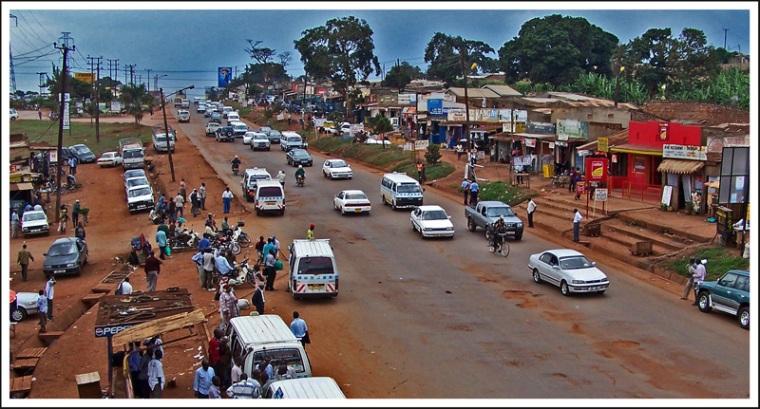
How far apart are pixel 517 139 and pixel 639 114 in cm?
1069

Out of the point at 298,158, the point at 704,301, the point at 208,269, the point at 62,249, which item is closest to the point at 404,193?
the point at 208,269

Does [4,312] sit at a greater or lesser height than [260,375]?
greater

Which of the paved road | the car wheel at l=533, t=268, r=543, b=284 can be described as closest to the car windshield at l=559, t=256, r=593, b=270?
the paved road

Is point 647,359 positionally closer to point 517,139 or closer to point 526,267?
point 526,267

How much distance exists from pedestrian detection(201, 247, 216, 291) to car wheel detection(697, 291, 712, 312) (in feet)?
47.9

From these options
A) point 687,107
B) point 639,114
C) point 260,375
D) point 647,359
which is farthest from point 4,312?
point 687,107

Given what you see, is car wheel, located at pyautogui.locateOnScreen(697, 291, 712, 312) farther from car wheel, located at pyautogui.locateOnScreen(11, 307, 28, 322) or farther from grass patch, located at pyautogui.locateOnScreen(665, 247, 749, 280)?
car wheel, located at pyautogui.locateOnScreen(11, 307, 28, 322)

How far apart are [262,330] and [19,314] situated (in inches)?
490

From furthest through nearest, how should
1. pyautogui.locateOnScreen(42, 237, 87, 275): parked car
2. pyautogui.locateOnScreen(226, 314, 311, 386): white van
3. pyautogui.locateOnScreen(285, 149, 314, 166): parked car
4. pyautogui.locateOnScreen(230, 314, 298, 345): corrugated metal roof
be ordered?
1. pyautogui.locateOnScreen(285, 149, 314, 166): parked car
2. pyautogui.locateOnScreen(42, 237, 87, 275): parked car
3. pyautogui.locateOnScreen(230, 314, 298, 345): corrugated metal roof
4. pyautogui.locateOnScreen(226, 314, 311, 386): white van

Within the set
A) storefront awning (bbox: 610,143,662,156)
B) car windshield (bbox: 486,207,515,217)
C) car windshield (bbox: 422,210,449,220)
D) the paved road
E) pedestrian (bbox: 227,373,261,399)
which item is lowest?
the paved road

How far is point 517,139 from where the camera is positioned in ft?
177

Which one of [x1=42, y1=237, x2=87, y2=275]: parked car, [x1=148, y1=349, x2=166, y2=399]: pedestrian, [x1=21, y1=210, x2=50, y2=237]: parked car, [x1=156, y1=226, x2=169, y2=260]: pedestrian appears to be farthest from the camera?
[x1=21, y1=210, x2=50, y2=237]: parked car

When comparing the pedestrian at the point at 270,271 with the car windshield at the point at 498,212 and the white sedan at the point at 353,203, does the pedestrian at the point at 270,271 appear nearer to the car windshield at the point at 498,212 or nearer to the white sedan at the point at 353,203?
the car windshield at the point at 498,212

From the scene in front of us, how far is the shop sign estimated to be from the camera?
115ft
